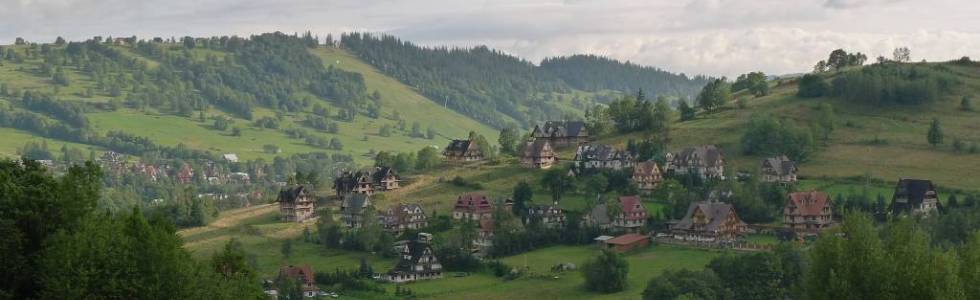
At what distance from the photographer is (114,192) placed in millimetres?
167000

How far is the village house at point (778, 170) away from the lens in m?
97.9

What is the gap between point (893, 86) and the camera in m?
122

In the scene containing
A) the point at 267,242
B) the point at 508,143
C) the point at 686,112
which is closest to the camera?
the point at 267,242

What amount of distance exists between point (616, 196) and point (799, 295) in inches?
1973

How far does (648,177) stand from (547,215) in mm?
12857

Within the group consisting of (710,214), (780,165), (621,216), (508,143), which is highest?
(508,143)

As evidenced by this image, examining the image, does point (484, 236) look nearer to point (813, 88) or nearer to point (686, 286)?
point (686, 286)

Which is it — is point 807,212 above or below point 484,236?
above

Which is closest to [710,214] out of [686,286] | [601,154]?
[686,286]

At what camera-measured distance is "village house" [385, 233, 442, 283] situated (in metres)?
81.7

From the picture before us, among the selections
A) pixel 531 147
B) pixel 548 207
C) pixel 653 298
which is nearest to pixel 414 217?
pixel 548 207

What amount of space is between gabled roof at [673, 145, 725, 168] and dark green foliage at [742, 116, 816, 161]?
5.07 m

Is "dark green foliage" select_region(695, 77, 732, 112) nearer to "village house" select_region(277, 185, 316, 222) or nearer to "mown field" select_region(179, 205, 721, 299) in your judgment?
"village house" select_region(277, 185, 316, 222)

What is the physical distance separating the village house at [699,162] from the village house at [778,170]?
380cm
